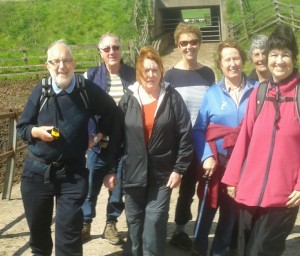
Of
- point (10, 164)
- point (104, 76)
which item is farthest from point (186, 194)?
point (10, 164)

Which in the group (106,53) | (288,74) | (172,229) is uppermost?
(106,53)

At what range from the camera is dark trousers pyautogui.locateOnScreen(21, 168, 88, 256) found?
3.92 meters

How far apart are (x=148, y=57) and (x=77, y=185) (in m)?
1.13

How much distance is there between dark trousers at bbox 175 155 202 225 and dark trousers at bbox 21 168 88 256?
3.74 feet

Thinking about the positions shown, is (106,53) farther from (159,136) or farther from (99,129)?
(159,136)

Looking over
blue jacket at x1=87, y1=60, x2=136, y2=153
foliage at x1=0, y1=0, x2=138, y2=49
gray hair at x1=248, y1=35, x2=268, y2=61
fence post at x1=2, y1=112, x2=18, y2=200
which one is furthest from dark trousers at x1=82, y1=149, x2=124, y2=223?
foliage at x1=0, y1=0, x2=138, y2=49

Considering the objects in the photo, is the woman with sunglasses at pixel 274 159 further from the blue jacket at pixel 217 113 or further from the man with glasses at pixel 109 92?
the man with glasses at pixel 109 92

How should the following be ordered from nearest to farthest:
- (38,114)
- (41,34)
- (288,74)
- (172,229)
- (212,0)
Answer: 1. (288,74)
2. (38,114)
3. (172,229)
4. (41,34)
5. (212,0)

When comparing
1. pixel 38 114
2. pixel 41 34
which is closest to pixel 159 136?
pixel 38 114

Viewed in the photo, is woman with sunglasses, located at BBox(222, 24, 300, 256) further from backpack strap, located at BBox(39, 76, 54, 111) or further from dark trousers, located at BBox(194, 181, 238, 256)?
backpack strap, located at BBox(39, 76, 54, 111)

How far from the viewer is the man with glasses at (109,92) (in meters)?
4.85

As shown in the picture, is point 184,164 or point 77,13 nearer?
point 184,164

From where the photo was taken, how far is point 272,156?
332 centimetres

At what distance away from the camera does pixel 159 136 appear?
13.2ft
